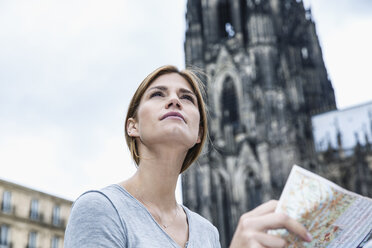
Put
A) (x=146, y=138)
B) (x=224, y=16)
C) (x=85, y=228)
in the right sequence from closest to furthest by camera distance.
→ (x=85, y=228) < (x=146, y=138) < (x=224, y=16)

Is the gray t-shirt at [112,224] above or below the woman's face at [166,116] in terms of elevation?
below

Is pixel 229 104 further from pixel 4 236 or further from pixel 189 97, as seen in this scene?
pixel 189 97

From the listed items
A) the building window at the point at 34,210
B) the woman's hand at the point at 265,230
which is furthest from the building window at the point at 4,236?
the woman's hand at the point at 265,230

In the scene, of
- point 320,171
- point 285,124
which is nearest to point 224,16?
point 285,124

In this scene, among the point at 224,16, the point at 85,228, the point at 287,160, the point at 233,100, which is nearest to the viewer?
the point at 85,228

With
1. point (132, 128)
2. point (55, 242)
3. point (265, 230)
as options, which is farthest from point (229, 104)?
point (265, 230)

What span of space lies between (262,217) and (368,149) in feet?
101

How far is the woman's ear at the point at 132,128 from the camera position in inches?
90.0

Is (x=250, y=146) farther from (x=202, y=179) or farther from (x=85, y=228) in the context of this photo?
(x=85, y=228)

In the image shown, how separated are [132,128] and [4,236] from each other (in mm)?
21480

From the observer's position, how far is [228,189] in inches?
1126

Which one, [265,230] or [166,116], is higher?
[166,116]

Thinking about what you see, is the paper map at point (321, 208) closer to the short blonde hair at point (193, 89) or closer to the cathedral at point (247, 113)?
the short blonde hair at point (193, 89)

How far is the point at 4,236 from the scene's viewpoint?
71.2 feet
